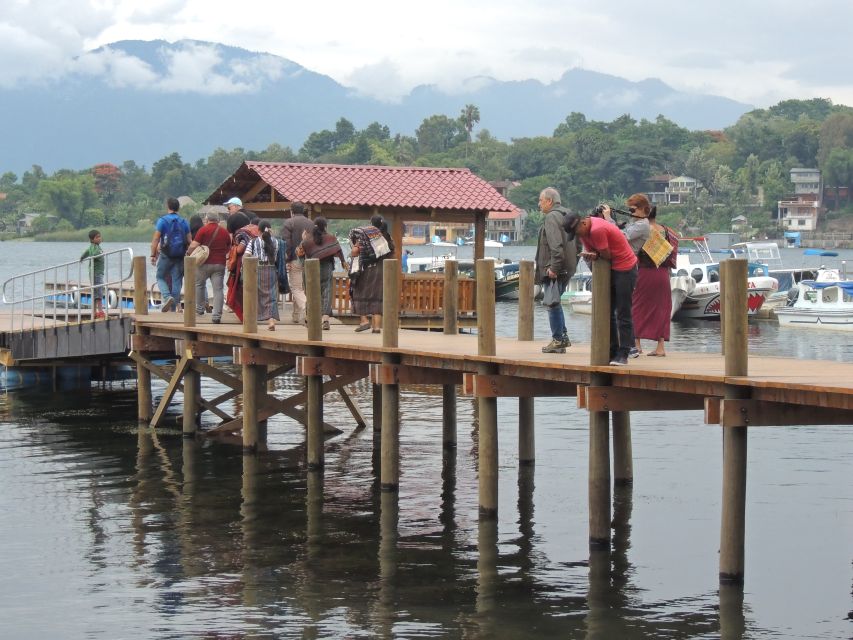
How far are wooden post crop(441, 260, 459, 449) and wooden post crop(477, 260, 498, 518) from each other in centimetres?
422

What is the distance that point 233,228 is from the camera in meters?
22.4

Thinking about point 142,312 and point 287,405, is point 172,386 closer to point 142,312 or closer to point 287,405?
point 142,312

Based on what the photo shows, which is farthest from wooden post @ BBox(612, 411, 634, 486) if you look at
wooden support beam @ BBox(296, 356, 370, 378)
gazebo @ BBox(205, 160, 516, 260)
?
gazebo @ BBox(205, 160, 516, 260)

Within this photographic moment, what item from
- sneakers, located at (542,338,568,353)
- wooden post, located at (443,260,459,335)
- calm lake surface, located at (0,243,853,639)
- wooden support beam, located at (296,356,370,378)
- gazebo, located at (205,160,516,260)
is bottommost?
calm lake surface, located at (0,243,853,639)

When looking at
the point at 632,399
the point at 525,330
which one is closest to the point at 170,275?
the point at 525,330

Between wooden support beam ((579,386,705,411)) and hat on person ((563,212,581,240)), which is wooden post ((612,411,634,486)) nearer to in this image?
wooden support beam ((579,386,705,411))

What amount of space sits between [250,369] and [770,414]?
32.1ft

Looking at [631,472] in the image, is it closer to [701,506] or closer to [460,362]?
[701,506]

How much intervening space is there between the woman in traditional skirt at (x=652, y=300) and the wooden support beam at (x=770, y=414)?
Result: 2.93 m

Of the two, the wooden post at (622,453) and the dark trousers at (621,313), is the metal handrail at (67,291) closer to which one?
the wooden post at (622,453)

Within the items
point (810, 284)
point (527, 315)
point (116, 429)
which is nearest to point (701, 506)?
point (527, 315)

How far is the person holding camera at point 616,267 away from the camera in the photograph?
14.3 meters

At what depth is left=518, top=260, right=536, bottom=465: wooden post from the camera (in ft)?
61.7

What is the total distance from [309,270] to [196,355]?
4.13 meters
